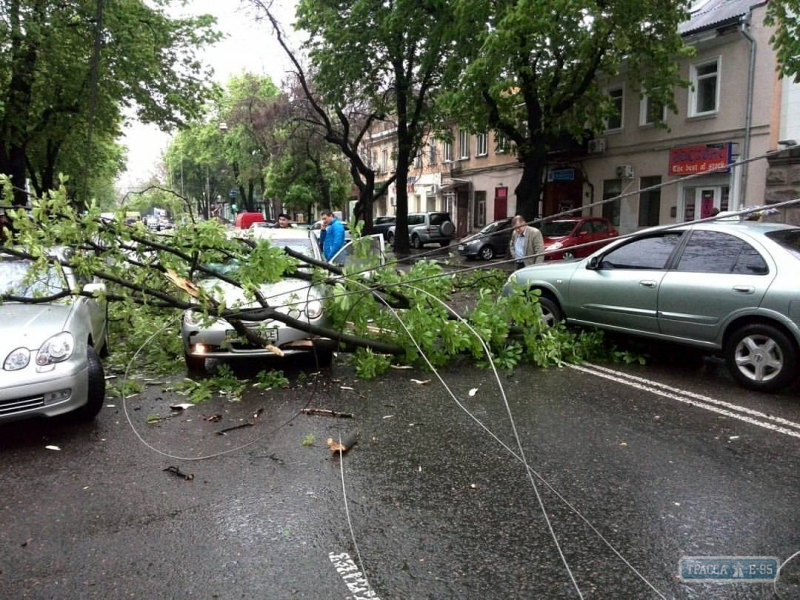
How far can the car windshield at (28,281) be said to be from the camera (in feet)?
19.4

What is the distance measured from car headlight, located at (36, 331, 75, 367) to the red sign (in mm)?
18955

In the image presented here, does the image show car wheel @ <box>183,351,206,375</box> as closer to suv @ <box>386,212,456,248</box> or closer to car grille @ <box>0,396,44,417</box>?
car grille @ <box>0,396,44,417</box>

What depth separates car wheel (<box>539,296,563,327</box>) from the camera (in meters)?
8.13

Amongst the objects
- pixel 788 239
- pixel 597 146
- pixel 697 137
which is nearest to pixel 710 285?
pixel 788 239

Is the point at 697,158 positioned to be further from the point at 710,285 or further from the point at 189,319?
the point at 189,319

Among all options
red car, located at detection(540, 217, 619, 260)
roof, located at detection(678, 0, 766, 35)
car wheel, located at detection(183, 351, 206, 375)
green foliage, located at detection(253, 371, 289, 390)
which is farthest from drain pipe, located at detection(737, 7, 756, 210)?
car wheel, located at detection(183, 351, 206, 375)

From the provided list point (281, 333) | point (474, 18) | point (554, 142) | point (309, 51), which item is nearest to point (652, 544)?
point (281, 333)

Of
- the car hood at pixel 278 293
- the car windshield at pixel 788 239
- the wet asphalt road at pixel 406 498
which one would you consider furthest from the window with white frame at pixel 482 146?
the wet asphalt road at pixel 406 498

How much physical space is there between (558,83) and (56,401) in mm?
17031

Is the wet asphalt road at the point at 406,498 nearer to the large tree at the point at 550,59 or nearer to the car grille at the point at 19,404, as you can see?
the car grille at the point at 19,404

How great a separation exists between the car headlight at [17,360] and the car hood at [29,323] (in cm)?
4

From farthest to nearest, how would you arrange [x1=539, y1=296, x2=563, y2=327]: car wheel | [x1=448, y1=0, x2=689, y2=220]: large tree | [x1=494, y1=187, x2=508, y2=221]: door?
[x1=494, y1=187, x2=508, y2=221]: door, [x1=448, y1=0, x2=689, y2=220]: large tree, [x1=539, y1=296, x2=563, y2=327]: car wheel

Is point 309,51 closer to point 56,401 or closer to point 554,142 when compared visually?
point 554,142

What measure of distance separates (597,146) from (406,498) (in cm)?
2297
